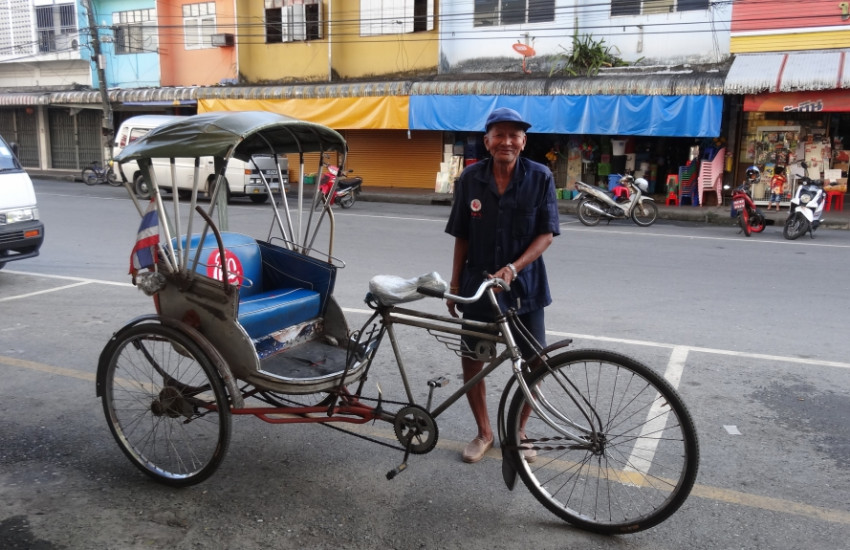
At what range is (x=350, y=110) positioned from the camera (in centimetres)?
2064

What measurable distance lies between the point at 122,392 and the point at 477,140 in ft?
55.6

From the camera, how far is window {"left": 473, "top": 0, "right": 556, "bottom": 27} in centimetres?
1859

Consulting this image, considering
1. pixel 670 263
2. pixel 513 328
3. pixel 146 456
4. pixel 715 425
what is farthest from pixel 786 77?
pixel 146 456

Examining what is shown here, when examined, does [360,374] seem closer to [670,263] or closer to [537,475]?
[537,475]

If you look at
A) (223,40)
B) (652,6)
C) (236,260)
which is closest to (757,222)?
(652,6)

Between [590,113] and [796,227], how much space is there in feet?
20.3

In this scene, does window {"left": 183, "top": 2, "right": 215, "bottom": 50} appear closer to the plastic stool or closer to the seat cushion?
the plastic stool

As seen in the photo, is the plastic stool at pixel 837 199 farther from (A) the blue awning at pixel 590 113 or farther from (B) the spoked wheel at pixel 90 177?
(B) the spoked wheel at pixel 90 177

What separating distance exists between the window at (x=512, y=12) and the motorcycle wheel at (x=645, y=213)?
6.84m

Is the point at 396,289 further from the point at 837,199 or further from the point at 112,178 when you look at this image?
the point at 112,178

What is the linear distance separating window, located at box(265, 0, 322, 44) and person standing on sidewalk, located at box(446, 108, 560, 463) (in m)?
20.2

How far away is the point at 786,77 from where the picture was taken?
14500 mm

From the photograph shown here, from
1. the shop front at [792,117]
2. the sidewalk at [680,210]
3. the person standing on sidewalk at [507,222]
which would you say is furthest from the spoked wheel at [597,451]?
the shop front at [792,117]

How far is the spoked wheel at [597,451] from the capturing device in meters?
2.98
